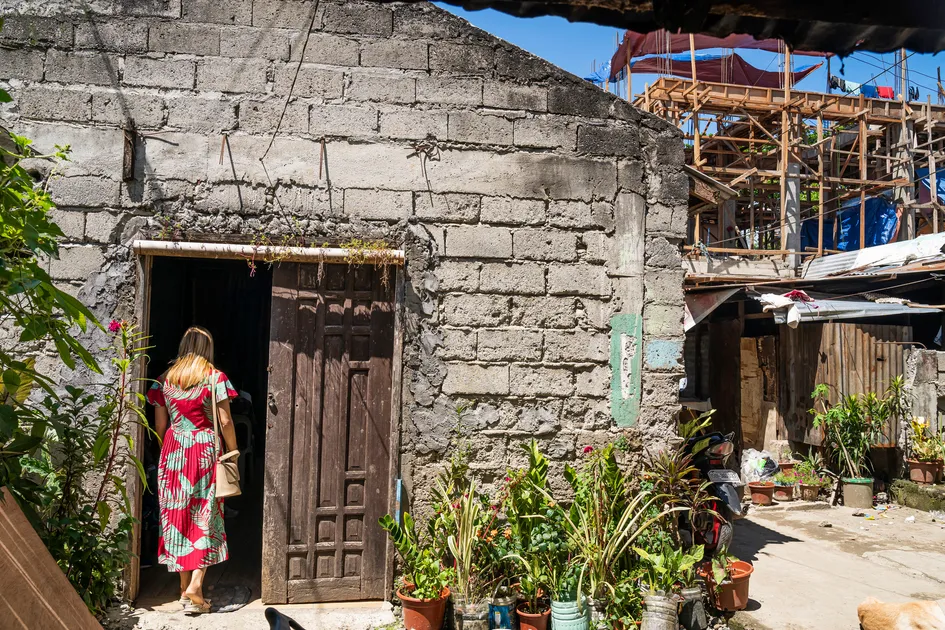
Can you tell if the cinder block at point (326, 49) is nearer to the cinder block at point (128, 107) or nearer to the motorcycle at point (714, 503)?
the cinder block at point (128, 107)

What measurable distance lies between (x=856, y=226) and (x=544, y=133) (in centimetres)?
1491

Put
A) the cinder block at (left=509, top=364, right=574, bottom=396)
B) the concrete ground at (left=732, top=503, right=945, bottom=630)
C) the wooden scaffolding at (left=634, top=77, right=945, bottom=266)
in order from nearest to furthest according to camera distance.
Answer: the cinder block at (left=509, top=364, right=574, bottom=396)
the concrete ground at (left=732, top=503, right=945, bottom=630)
the wooden scaffolding at (left=634, top=77, right=945, bottom=266)

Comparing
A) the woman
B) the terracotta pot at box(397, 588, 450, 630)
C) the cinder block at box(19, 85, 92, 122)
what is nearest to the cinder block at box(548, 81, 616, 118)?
the woman

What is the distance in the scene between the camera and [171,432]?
4.45 m

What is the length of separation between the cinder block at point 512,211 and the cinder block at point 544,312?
0.55 metres

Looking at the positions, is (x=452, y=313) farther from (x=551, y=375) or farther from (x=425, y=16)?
(x=425, y=16)

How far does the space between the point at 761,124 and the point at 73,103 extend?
1461cm

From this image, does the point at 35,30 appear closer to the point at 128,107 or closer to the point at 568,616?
the point at 128,107

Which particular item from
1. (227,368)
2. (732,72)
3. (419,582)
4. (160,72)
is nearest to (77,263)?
(160,72)

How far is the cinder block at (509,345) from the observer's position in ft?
15.5

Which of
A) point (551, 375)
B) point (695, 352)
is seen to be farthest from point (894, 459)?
point (551, 375)

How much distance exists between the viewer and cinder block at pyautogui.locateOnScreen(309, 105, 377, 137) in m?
4.62

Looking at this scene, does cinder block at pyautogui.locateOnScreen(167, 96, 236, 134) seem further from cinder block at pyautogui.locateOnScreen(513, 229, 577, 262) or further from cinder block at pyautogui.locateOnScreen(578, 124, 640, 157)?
cinder block at pyautogui.locateOnScreen(578, 124, 640, 157)

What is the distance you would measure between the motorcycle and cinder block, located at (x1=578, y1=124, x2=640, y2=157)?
7.13 feet
